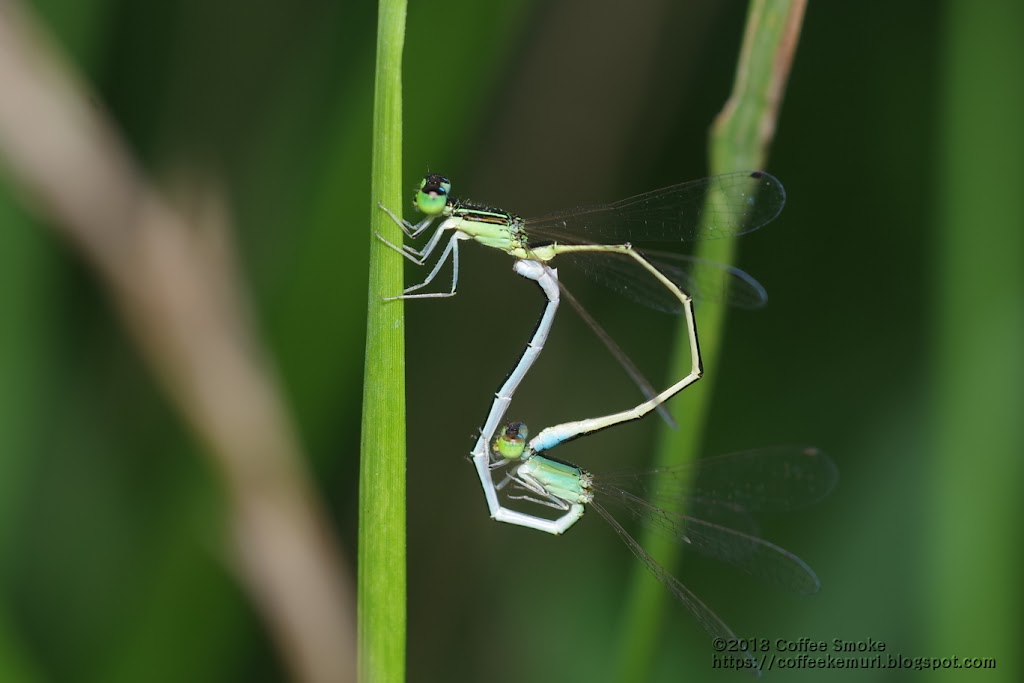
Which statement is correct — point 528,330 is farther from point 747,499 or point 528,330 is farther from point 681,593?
point 681,593

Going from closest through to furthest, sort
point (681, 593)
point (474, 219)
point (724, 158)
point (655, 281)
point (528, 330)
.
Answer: point (724, 158) → point (681, 593) → point (474, 219) → point (655, 281) → point (528, 330)

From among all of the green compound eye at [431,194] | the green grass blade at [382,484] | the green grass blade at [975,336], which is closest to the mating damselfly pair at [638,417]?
the green compound eye at [431,194]

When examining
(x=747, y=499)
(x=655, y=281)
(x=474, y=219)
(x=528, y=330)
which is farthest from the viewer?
(x=528, y=330)

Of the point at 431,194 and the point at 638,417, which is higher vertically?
the point at 431,194

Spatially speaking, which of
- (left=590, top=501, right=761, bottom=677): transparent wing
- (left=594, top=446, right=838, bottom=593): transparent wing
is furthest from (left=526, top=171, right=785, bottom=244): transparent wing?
(left=590, top=501, right=761, bottom=677): transparent wing

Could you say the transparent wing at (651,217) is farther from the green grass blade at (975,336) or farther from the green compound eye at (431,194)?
the green grass blade at (975,336)

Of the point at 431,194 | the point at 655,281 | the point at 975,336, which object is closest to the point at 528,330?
the point at 655,281

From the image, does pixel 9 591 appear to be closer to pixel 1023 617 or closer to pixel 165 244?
pixel 165 244

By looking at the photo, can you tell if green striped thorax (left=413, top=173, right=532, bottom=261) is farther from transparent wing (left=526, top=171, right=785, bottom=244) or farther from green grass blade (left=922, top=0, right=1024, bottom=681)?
green grass blade (left=922, top=0, right=1024, bottom=681)
